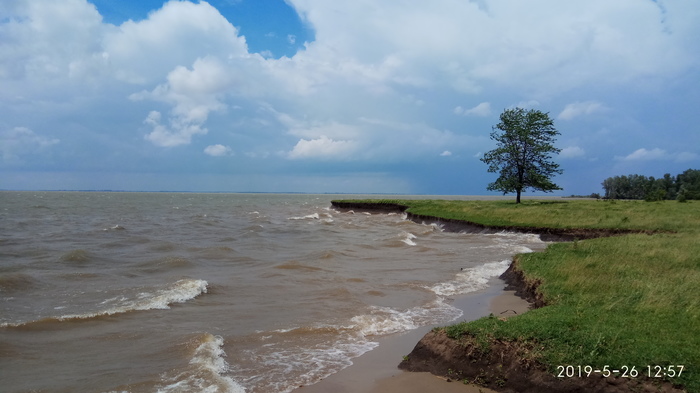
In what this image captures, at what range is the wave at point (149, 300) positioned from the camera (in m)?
11.7

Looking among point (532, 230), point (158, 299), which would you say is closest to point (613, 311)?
point (158, 299)

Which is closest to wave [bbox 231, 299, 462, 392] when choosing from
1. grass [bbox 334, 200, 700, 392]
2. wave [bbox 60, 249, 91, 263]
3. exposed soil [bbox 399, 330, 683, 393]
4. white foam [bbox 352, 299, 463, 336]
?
white foam [bbox 352, 299, 463, 336]

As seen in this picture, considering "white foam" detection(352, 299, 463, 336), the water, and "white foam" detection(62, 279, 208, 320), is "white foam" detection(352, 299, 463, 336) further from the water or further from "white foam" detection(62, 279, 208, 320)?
"white foam" detection(62, 279, 208, 320)

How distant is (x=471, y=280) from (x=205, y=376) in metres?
11.5

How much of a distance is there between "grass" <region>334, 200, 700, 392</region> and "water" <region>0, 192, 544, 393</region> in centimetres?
278

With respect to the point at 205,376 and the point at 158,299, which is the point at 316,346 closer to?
the point at 205,376

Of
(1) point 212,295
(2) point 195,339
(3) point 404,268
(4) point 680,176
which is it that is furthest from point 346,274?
(4) point 680,176

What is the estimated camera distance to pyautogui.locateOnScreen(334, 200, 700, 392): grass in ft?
22.1

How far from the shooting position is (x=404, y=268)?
1973cm

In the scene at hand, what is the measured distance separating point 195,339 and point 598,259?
13.0 metres

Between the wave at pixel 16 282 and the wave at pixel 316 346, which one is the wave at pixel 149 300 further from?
the wave at pixel 316 346

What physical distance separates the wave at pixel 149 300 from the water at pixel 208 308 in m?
0.05

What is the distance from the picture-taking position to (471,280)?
16938 mm

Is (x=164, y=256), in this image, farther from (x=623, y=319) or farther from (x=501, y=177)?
(x=501, y=177)
